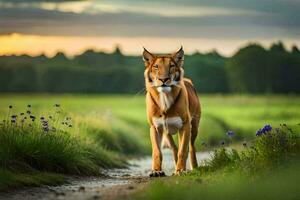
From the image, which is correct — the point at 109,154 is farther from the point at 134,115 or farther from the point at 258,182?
the point at 134,115

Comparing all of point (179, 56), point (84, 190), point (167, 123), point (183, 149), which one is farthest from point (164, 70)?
point (84, 190)

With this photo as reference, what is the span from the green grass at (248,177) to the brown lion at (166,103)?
3.82 ft

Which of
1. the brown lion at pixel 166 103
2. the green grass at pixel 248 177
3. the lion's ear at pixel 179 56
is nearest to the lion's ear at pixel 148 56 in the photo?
the brown lion at pixel 166 103

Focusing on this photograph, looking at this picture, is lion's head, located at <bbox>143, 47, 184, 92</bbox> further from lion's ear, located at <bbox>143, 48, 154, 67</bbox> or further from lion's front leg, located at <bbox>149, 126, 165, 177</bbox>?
lion's front leg, located at <bbox>149, 126, 165, 177</bbox>

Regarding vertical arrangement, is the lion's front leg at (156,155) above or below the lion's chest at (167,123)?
below

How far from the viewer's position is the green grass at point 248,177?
41.9 ft

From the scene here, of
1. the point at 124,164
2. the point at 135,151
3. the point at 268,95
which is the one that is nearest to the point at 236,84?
the point at 268,95

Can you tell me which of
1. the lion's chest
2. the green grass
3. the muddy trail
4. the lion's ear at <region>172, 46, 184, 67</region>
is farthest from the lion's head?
the muddy trail

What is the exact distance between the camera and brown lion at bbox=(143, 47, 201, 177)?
16706 mm

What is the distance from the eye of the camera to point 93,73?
2707 inches

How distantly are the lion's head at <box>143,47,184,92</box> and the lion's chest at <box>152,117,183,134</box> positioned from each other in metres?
0.63

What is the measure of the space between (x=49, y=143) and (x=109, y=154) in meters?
5.39

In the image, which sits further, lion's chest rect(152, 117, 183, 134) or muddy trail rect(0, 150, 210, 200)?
lion's chest rect(152, 117, 183, 134)

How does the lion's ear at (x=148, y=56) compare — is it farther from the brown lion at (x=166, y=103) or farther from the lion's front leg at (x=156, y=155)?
the lion's front leg at (x=156, y=155)
